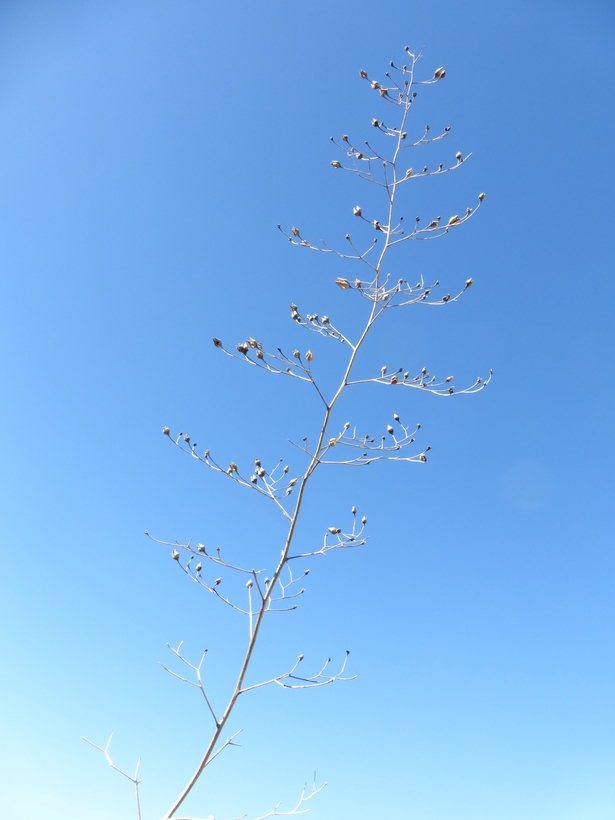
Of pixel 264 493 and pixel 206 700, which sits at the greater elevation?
pixel 264 493

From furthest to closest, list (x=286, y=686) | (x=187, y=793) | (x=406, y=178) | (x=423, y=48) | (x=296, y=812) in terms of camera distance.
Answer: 1. (x=423, y=48)
2. (x=406, y=178)
3. (x=286, y=686)
4. (x=296, y=812)
5. (x=187, y=793)

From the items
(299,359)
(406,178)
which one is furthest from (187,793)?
(406,178)

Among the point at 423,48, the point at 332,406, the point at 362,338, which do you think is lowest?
the point at 332,406

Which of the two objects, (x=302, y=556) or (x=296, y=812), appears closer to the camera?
(x=296, y=812)

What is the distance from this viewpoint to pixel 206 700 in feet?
10.2

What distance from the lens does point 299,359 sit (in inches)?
153

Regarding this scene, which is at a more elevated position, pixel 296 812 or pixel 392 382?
pixel 392 382

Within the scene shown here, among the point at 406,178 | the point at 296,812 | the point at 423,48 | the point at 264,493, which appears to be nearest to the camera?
the point at 296,812

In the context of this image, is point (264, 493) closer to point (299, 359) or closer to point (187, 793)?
point (299, 359)

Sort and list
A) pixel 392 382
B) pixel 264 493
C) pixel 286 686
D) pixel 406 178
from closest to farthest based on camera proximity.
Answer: pixel 286 686
pixel 264 493
pixel 392 382
pixel 406 178

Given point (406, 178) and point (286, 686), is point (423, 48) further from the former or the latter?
point (286, 686)

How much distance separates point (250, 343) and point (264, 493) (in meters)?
1.20

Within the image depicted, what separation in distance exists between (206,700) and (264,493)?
1.43m

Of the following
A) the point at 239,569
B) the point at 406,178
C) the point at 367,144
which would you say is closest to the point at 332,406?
the point at 239,569
